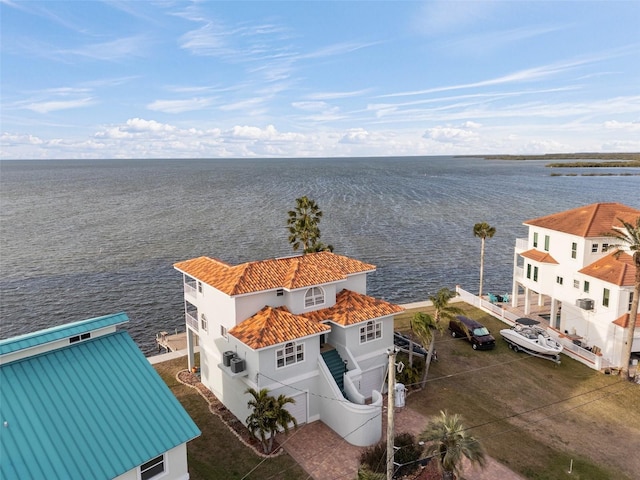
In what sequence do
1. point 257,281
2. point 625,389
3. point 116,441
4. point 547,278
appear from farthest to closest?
1. point 547,278
2. point 625,389
3. point 257,281
4. point 116,441

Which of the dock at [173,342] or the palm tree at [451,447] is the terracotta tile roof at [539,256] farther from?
the dock at [173,342]

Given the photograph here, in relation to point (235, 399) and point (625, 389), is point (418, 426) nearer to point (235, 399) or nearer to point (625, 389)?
point (235, 399)

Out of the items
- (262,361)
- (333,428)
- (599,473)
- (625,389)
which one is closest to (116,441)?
(262,361)

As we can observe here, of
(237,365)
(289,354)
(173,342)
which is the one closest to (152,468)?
(237,365)

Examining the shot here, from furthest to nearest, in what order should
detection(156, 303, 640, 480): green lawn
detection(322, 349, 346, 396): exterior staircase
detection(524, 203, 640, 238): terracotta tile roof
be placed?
detection(524, 203, 640, 238): terracotta tile roof → detection(322, 349, 346, 396): exterior staircase → detection(156, 303, 640, 480): green lawn

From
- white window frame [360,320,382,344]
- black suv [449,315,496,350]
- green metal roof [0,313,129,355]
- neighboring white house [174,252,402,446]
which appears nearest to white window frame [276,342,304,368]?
neighboring white house [174,252,402,446]

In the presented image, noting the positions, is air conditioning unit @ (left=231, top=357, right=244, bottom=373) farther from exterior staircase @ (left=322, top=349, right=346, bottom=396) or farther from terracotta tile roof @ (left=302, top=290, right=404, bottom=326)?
exterior staircase @ (left=322, top=349, right=346, bottom=396)
